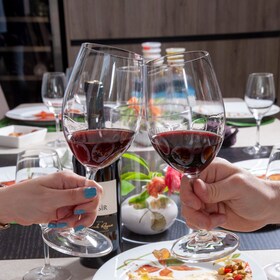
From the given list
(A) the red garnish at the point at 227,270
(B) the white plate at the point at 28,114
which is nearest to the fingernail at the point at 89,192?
(A) the red garnish at the point at 227,270

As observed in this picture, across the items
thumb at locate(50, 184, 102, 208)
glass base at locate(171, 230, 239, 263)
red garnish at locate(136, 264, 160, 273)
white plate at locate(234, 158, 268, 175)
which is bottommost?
red garnish at locate(136, 264, 160, 273)

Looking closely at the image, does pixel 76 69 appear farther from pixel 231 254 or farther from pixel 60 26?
pixel 60 26

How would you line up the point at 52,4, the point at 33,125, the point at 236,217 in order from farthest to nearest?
the point at 52,4 < the point at 33,125 < the point at 236,217

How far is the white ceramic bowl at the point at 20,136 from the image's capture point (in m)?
1.51

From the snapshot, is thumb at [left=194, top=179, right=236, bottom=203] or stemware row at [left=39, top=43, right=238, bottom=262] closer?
stemware row at [left=39, top=43, right=238, bottom=262]

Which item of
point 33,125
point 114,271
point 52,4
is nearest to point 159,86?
point 114,271

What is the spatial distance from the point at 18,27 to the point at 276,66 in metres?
1.86

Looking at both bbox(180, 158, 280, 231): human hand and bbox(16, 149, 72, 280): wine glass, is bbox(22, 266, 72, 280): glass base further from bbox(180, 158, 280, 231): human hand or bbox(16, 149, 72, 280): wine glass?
bbox(180, 158, 280, 231): human hand

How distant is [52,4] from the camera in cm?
321

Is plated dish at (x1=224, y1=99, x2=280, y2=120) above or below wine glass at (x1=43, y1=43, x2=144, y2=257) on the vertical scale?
below

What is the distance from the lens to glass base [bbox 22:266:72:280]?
76 centimetres

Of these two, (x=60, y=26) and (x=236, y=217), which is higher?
(x=60, y=26)

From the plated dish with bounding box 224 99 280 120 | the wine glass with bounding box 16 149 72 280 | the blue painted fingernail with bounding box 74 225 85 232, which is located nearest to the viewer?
the blue painted fingernail with bounding box 74 225 85 232

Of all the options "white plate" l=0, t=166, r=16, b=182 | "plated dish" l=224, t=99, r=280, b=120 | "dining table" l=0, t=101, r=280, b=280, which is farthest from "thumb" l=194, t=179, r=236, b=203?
"plated dish" l=224, t=99, r=280, b=120
